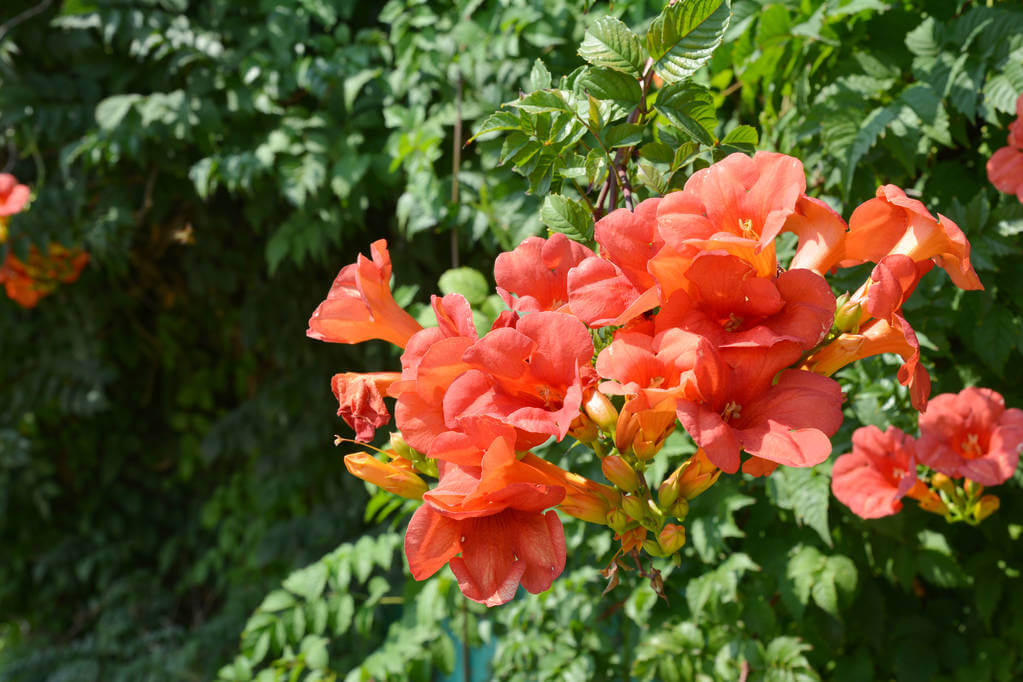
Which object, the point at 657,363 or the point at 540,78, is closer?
the point at 657,363

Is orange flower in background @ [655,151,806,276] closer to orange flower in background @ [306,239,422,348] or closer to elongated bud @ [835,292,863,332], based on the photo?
elongated bud @ [835,292,863,332]

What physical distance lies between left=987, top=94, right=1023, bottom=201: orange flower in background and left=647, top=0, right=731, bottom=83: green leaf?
2.69ft

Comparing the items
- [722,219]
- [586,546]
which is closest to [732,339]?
[722,219]

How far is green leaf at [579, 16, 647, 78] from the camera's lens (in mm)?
863

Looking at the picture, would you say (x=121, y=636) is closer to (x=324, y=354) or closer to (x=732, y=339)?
(x=324, y=354)

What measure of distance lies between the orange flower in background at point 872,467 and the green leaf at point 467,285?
83cm

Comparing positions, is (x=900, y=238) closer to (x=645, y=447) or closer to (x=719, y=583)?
(x=645, y=447)

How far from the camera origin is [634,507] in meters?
0.74

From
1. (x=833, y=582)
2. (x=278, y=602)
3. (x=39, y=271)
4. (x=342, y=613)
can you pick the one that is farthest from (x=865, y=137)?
(x=39, y=271)

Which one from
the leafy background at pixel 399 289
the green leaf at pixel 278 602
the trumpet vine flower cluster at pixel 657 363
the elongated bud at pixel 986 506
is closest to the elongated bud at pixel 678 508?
the trumpet vine flower cluster at pixel 657 363

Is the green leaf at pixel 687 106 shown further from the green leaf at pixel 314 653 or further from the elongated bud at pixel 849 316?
the green leaf at pixel 314 653

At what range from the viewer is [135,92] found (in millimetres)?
2990

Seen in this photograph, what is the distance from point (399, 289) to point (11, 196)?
192cm

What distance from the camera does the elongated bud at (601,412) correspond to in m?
0.72
